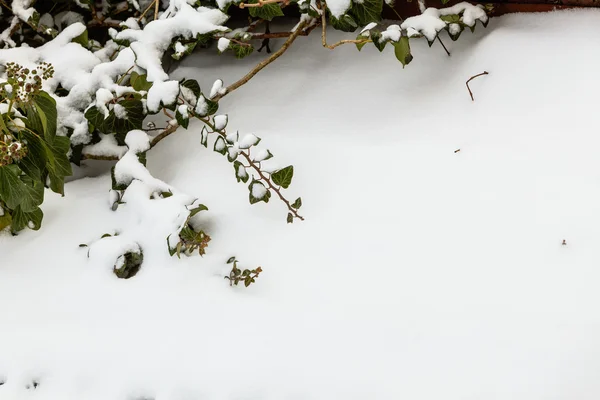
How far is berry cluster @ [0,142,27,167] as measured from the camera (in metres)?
1.11

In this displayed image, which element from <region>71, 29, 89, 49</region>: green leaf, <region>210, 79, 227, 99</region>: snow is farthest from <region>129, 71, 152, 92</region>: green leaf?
<region>71, 29, 89, 49</region>: green leaf

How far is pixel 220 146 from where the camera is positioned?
1.30 meters

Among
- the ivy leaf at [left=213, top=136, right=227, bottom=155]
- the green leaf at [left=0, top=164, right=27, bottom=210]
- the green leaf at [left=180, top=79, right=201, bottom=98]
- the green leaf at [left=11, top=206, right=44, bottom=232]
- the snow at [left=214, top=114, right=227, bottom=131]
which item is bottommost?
the green leaf at [left=11, top=206, right=44, bottom=232]

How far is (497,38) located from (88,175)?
1050mm

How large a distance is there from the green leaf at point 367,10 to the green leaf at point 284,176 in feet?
1.32

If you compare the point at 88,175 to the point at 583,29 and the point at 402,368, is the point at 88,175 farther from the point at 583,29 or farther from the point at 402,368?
the point at 583,29

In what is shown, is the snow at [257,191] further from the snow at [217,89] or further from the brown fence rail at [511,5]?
the brown fence rail at [511,5]

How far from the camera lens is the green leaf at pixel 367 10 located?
1.38 m

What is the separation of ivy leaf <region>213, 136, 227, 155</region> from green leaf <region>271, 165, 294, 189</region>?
0.12 metres

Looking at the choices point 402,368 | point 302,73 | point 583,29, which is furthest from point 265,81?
point 402,368

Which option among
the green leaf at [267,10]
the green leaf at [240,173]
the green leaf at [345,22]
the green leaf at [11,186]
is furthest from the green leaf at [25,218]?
the green leaf at [345,22]

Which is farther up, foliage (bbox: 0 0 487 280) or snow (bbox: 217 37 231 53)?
snow (bbox: 217 37 231 53)

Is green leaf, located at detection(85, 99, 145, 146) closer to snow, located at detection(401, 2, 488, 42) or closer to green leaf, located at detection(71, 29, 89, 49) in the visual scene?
green leaf, located at detection(71, 29, 89, 49)

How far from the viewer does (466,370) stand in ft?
3.29
